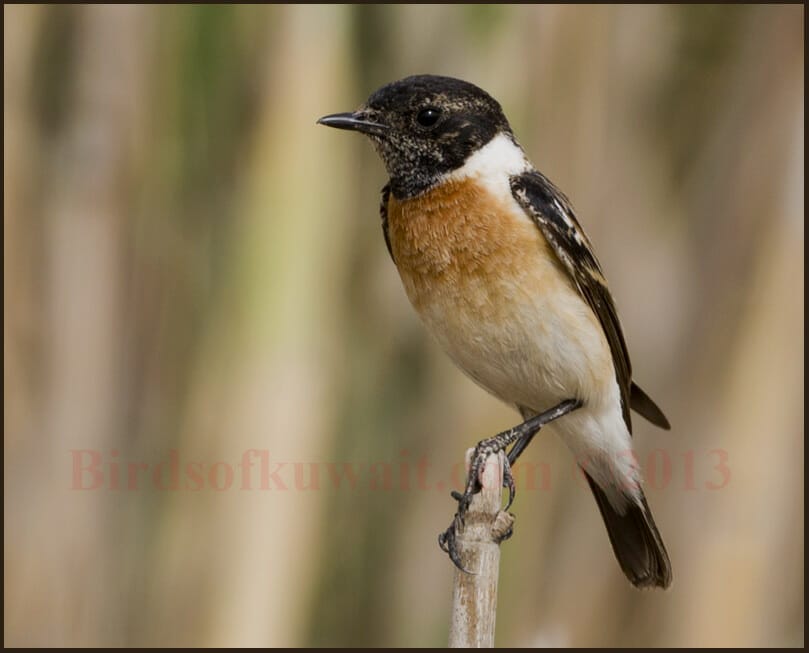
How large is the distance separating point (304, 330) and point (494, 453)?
934 mm

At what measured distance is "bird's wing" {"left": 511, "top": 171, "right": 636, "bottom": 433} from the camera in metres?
2.93

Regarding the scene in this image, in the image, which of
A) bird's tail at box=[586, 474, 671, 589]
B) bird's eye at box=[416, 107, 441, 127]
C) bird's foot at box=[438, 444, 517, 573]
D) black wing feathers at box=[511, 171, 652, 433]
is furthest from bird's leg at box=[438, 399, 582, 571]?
bird's eye at box=[416, 107, 441, 127]

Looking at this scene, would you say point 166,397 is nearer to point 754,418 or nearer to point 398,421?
point 398,421

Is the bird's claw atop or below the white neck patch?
below

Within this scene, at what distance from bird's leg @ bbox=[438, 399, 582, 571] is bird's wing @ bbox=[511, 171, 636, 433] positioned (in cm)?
23

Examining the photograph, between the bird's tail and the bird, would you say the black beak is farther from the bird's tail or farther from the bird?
the bird's tail

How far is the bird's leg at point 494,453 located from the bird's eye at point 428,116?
2.73 ft

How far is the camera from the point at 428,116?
10.0 ft

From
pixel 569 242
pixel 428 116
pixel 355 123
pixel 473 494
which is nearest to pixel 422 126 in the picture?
pixel 428 116

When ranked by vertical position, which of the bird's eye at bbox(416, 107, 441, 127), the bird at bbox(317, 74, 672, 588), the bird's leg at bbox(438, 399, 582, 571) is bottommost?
the bird's leg at bbox(438, 399, 582, 571)

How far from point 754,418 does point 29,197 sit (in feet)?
8.04

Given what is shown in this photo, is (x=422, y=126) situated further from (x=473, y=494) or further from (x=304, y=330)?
(x=473, y=494)

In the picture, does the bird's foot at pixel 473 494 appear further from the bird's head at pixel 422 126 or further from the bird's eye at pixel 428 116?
the bird's eye at pixel 428 116

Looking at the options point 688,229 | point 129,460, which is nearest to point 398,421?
point 129,460
